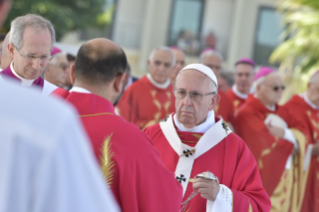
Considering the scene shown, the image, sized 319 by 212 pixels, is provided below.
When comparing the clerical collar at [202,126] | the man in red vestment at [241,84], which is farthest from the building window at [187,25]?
the clerical collar at [202,126]

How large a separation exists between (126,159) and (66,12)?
1293cm

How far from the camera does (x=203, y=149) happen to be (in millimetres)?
3332

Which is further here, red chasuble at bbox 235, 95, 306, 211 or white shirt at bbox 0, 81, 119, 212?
red chasuble at bbox 235, 95, 306, 211

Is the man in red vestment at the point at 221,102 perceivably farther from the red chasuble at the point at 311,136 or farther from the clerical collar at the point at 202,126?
the clerical collar at the point at 202,126

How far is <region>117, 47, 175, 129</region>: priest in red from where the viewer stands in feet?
19.9

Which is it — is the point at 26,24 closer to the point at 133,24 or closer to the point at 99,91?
the point at 99,91

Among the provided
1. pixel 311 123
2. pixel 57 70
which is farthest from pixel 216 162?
pixel 311 123

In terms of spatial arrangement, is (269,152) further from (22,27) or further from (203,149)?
(22,27)

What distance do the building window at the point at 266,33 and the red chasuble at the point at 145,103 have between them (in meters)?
13.1

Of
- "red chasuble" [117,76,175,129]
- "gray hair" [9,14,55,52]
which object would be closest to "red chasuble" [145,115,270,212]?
"gray hair" [9,14,55,52]

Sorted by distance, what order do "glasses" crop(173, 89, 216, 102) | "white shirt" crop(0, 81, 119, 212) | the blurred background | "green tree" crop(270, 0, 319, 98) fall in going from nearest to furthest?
1. "white shirt" crop(0, 81, 119, 212)
2. "glasses" crop(173, 89, 216, 102)
3. "green tree" crop(270, 0, 319, 98)
4. the blurred background

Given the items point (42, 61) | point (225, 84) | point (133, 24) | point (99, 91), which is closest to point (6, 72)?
point (42, 61)

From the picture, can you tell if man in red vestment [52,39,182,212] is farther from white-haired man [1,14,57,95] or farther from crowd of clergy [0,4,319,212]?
white-haired man [1,14,57,95]

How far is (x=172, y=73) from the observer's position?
6953 mm
